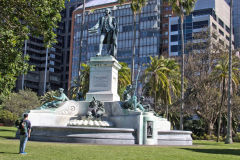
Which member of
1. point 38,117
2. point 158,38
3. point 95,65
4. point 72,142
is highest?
point 158,38

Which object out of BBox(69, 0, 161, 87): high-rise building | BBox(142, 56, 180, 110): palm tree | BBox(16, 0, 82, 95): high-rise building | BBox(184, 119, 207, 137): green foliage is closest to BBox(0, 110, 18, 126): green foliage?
BBox(142, 56, 180, 110): palm tree

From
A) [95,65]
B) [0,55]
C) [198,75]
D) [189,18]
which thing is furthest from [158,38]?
[0,55]

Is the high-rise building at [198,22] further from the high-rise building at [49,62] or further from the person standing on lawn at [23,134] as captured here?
the person standing on lawn at [23,134]

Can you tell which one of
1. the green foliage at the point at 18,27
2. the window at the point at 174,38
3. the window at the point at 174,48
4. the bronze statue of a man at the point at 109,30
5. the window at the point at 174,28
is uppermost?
the window at the point at 174,28

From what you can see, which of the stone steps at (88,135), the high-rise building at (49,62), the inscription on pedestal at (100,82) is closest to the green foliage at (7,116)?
the inscription on pedestal at (100,82)

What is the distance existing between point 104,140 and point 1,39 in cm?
678

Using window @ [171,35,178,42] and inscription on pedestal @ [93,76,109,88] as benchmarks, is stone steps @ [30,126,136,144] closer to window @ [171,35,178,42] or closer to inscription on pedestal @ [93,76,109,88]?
inscription on pedestal @ [93,76,109,88]

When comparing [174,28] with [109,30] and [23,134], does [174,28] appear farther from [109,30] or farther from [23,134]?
[23,134]

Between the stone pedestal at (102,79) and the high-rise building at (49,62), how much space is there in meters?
102

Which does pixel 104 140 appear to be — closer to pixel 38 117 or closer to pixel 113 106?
pixel 113 106

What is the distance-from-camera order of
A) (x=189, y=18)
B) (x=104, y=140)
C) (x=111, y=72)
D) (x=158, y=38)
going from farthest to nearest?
(x=158, y=38)
(x=189, y=18)
(x=111, y=72)
(x=104, y=140)

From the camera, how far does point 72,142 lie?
1616cm

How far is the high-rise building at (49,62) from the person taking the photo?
127m

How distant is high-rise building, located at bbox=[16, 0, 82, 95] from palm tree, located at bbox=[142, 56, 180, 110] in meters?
82.3
